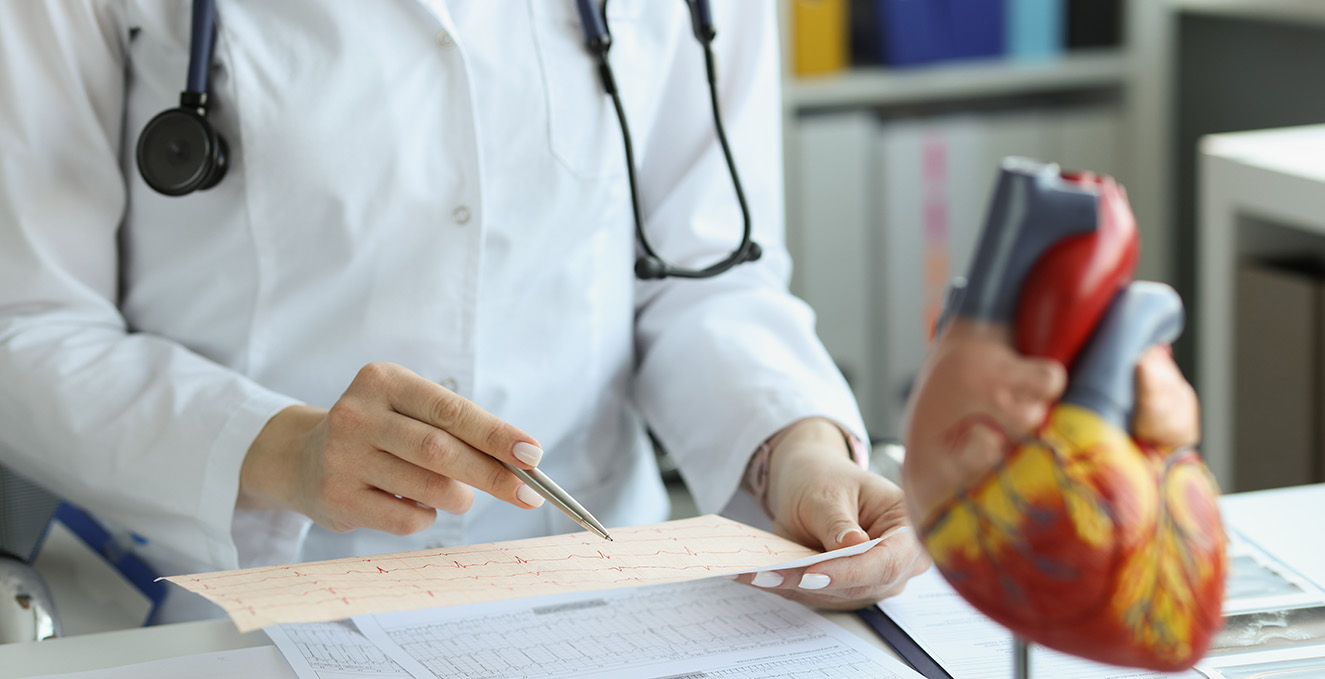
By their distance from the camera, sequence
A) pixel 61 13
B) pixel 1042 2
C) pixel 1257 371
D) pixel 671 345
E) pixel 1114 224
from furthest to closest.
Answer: pixel 1042 2 → pixel 1257 371 → pixel 671 345 → pixel 61 13 → pixel 1114 224

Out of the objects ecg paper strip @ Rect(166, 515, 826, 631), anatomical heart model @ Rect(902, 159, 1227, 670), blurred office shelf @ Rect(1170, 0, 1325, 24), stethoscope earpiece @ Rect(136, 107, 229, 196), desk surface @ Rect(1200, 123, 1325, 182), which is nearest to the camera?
anatomical heart model @ Rect(902, 159, 1227, 670)

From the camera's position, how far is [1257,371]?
1.48 m

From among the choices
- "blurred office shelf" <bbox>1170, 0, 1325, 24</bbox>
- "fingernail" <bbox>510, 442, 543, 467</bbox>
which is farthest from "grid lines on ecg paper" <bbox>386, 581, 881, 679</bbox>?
"blurred office shelf" <bbox>1170, 0, 1325, 24</bbox>

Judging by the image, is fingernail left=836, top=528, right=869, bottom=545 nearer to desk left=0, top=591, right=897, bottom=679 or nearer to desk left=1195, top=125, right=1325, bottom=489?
desk left=0, top=591, right=897, bottom=679

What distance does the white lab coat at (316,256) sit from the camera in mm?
809

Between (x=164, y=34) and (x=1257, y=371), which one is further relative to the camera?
(x=1257, y=371)

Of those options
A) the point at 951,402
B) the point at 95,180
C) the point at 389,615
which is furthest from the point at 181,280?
the point at 951,402

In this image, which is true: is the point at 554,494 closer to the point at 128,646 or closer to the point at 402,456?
the point at 402,456

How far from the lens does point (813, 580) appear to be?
0.65 m

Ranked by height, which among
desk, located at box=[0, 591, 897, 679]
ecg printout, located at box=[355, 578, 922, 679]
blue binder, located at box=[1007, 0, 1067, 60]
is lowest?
ecg printout, located at box=[355, 578, 922, 679]

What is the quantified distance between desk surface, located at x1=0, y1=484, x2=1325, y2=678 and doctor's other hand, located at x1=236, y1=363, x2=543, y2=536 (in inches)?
3.7

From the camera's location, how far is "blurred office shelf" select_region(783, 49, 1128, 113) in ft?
7.66

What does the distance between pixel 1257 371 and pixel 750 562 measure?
110 cm

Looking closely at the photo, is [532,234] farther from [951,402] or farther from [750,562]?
[951,402]
